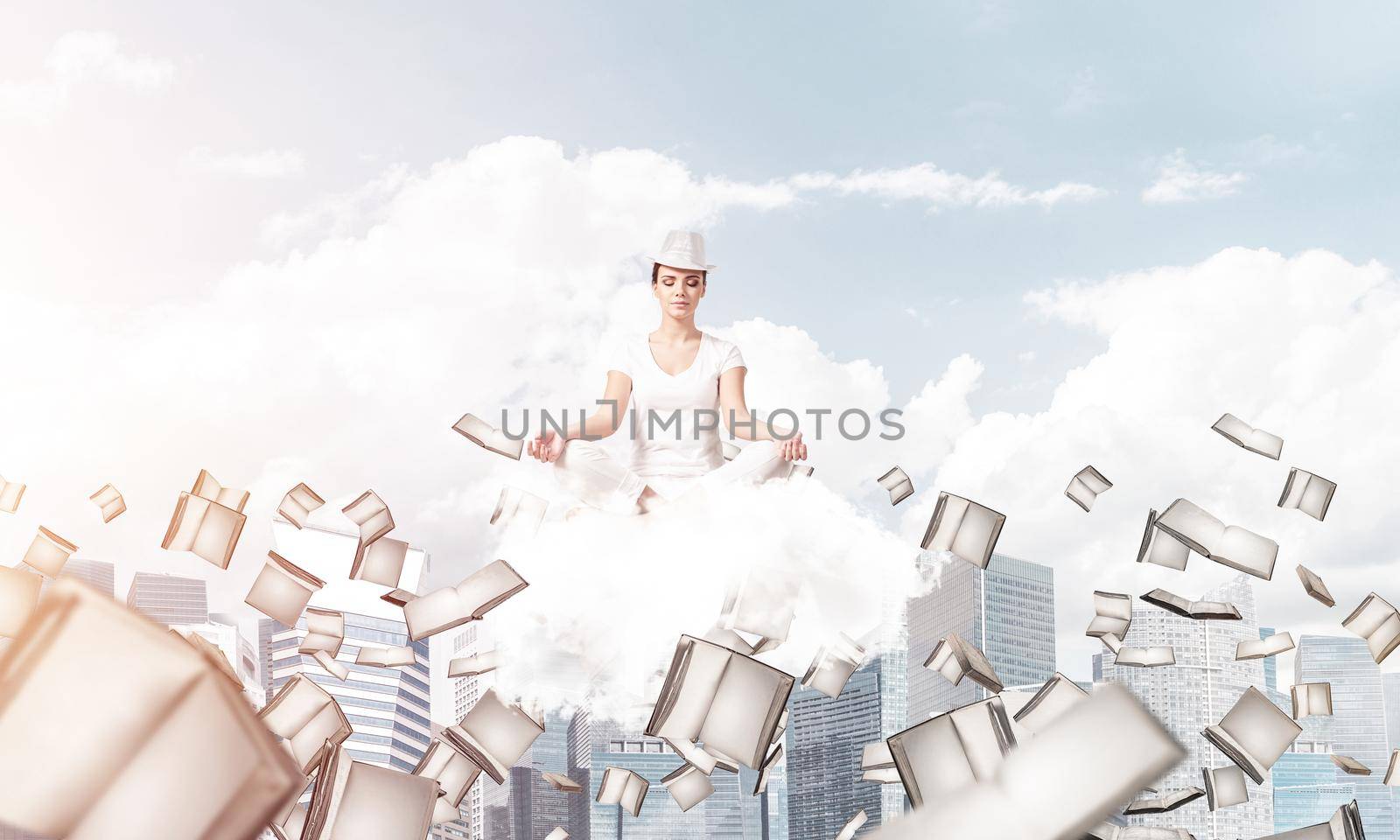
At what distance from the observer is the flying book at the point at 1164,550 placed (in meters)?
2.47

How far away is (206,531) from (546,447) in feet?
2.55

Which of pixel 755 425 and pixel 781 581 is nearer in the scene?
pixel 781 581

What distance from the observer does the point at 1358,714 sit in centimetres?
6369

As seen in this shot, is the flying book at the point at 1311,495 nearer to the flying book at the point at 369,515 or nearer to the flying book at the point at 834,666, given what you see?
the flying book at the point at 834,666

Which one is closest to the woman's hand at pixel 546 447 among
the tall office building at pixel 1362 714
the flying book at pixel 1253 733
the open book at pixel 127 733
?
the flying book at pixel 1253 733

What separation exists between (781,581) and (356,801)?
5.22ft

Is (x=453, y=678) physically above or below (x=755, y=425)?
below

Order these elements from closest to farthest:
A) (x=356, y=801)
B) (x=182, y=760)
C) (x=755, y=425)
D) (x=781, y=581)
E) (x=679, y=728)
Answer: (x=182, y=760)
(x=356, y=801)
(x=679, y=728)
(x=781, y=581)
(x=755, y=425)

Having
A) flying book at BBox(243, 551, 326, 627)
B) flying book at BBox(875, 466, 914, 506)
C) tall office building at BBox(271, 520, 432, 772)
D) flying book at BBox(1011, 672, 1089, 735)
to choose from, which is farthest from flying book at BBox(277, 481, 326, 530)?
flying book at BBox(1011, 672, 1089, 735)

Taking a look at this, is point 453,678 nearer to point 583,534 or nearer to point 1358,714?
point 583,534

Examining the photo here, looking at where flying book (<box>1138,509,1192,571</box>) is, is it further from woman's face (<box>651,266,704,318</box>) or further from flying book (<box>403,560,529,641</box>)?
flying book (<box>403,560,529,641</box>)

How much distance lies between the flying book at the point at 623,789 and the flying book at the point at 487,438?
31.7 inches

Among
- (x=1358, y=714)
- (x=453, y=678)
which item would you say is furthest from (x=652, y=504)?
(x=1358, y=714)

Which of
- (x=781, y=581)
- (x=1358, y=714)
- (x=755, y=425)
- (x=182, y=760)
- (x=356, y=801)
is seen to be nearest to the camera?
(x=182, y=760)
